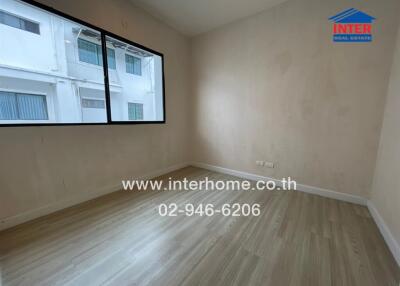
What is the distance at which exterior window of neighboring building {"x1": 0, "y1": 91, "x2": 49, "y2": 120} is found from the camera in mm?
1657

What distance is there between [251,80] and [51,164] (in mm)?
3212

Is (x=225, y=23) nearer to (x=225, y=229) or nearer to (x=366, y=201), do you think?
(x=225, y=229)

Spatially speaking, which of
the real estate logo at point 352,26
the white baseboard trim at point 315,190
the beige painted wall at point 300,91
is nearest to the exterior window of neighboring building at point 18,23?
the beige painted wall at point 300,91

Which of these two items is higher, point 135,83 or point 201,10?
point 201,10

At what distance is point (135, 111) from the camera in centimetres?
284

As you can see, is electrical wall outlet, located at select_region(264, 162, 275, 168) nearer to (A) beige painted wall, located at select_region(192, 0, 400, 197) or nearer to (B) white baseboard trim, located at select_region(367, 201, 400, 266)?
(A) beige painted wall, located at select_region(192, 0, 400, 197)

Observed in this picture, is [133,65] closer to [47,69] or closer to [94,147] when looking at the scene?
[47,69]

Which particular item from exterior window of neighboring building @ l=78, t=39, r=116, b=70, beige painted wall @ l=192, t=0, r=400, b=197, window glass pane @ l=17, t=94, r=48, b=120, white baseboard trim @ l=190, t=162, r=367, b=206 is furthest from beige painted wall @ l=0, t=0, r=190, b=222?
white baseboard trim @ l=190, t=162, r=367, b=206

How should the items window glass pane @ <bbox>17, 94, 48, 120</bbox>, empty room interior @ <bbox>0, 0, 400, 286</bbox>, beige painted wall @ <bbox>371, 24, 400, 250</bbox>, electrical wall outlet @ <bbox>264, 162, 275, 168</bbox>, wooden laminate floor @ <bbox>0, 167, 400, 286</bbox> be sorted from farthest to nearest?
electrical wall outlet @ <bbox>264, 162, 275, 168</bbox>, window glass pane @ <bbox>17, 94, 48, 120</bbox>, beige painted wall @ <bbox>371, 24, 400, 250</bbox>, empty room interior @ <bbox>0, 0, 400, 286</bbox>, wooden laminate floor @ <bbox>0, 167, 400, 286</bbox>

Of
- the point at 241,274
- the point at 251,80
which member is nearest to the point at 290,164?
the point at 251,80

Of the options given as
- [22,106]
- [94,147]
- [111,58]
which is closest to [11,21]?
[22,106]

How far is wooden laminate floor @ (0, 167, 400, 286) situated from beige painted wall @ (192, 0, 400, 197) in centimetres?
75

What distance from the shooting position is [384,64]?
2074mm

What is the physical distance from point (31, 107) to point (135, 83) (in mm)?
1387
